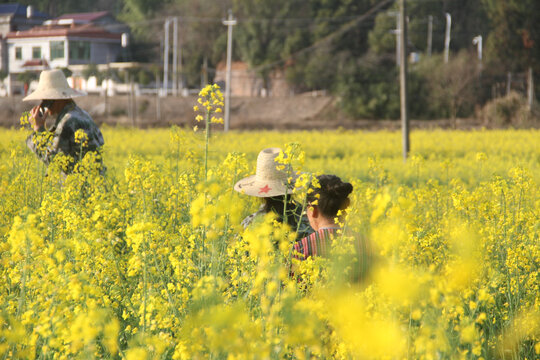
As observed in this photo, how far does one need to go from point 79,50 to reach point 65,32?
161 centimetres

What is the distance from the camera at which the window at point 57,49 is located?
4325cm

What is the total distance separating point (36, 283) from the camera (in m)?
2.45

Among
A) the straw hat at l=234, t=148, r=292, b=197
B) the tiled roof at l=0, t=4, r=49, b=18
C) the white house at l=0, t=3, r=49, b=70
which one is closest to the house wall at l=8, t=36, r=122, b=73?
the white house at l=0, t=3, r=49, b=70

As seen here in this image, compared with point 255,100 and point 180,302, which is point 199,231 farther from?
point 255,100

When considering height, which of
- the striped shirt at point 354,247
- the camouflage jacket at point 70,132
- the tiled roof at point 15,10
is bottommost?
the striped shirt at point 354,247

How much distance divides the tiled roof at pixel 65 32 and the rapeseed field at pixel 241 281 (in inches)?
1523

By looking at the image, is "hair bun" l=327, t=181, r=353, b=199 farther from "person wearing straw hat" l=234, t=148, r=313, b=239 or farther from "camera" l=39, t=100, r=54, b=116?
"camera" l=39, t=100, r=54, b=116

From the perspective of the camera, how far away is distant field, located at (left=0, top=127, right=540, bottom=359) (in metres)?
1.80

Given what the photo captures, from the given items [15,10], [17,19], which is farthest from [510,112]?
[15,10]

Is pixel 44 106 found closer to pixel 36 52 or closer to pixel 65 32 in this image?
pixel 65 32

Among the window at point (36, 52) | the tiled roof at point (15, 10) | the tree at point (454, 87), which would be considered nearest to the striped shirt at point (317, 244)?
the tree at point (454, 87)

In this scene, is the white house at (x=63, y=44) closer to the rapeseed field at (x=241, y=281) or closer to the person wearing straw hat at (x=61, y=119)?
the person wearing straw hat at (x=61, y=119)

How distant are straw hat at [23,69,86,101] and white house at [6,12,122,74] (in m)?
38.0

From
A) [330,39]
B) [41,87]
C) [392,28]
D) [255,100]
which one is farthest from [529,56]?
[41,87]
